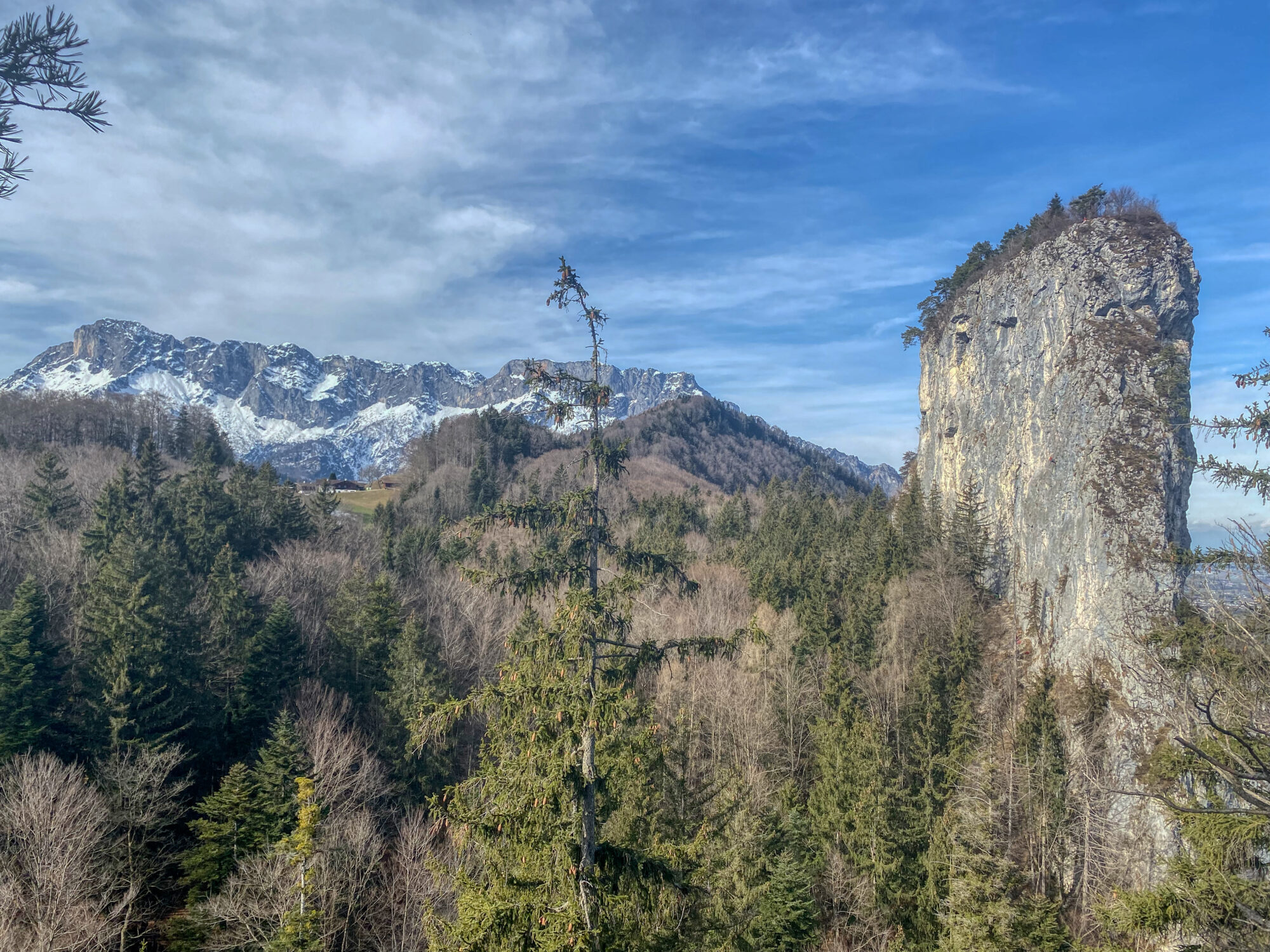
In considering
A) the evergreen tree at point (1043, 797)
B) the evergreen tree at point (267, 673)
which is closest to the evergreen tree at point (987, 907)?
the evergreen tree at point (1043, 797)

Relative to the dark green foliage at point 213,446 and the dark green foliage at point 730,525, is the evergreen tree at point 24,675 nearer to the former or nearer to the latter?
the dark green foliage at point 213,446

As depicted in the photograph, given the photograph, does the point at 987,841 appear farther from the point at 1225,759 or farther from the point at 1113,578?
the point at 1113,578

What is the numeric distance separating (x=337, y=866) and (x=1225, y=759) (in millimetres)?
20046

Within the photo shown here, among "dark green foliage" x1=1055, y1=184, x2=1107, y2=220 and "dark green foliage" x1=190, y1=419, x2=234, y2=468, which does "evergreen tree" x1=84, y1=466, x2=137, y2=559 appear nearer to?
"dark green foliage" x1=190, y1=419, x2=234, y2=468

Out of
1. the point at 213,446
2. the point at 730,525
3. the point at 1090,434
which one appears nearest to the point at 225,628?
the point at 213,446

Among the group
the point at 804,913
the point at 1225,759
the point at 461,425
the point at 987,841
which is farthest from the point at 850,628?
the point at 461,425

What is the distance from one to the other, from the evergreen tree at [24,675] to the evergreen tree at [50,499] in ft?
59.5

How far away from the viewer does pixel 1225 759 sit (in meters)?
11.0

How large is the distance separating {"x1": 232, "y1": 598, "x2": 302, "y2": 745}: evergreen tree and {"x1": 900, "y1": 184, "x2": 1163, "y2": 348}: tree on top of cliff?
202 feet

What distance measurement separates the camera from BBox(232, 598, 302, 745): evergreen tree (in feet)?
84.6

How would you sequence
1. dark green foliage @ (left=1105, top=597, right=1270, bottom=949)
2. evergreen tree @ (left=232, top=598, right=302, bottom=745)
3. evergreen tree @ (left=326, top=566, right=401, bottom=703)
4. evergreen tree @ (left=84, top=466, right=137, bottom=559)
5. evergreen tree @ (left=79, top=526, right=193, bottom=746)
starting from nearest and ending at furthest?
1. dark green foliage @ (left=1105, top=597, right=1270, bottom=949)
2. evergreen tree @ (left=79, top=526, right=193, bottom=746)
3. evergreen tree @ (left=232, top=598, right=302, bottom=745)
4. evergreen tree @ (left=326, top=566, right=401, bottom=703)
5. evergreen tree @ (left=84, top=466, right=137, bottom=559)

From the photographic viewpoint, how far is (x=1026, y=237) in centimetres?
6066

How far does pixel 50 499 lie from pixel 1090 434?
218ft

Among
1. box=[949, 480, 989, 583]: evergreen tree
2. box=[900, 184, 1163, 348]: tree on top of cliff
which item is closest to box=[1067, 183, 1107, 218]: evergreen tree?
box=[900, 184, 1163, 348]: tree on top of cliff
